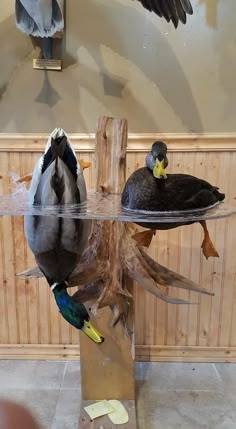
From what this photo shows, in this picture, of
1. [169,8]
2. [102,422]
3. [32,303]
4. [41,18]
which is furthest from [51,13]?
[102,422]

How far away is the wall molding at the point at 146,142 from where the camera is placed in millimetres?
1554

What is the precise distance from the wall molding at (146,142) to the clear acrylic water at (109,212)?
563 mm

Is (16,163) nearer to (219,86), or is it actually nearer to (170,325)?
(219,86)

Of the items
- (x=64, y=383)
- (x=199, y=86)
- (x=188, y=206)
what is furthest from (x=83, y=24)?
(x=64, y=383)

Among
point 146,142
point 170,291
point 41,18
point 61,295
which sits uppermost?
point 41,18

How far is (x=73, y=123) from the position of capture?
1.56m

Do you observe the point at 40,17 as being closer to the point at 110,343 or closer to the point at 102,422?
the point at 110,343

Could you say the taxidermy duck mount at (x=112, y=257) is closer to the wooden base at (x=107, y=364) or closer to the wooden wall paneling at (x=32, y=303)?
the wooden base at (x=107, y=364)

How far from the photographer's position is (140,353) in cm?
174

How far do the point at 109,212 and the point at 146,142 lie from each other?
734mm

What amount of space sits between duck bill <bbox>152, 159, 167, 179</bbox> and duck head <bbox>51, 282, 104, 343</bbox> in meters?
0.40

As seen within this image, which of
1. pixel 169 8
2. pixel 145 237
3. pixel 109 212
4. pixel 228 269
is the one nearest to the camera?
pixel 109 212

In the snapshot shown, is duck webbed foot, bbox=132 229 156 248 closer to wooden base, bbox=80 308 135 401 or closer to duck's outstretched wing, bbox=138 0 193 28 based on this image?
wooden base, bbox=80 308 135 401

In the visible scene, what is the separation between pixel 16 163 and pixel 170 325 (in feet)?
3.39
